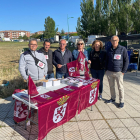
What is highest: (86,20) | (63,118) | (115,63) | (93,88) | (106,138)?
(86,20)

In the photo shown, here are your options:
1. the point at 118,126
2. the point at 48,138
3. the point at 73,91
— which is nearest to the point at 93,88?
the point at 73,91

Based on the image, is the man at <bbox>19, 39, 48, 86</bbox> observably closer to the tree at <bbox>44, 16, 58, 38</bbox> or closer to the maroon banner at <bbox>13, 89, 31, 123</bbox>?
the maroon banner at <bbox>13, 89, 31, 123</bbox>

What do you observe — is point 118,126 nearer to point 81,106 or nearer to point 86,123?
point 86,123

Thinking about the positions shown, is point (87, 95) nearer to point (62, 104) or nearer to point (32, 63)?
point (62, 104)

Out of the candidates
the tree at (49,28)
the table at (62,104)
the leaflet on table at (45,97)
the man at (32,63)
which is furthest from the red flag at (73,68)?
the tree at (49,28)

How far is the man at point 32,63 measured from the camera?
288cm

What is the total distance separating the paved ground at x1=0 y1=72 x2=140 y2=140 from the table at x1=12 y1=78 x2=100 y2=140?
0.31 m

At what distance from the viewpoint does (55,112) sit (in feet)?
7.64

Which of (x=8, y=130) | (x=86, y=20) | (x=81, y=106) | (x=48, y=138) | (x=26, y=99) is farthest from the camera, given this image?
(x=86, y=20)

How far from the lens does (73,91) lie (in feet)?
8.58

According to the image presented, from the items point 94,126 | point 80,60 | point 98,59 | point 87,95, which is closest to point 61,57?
point 80,60

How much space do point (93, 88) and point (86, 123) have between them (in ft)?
2.58

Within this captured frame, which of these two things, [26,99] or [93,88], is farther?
[93,88]

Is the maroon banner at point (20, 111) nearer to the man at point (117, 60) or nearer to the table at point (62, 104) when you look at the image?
the table at point (62, 104)
